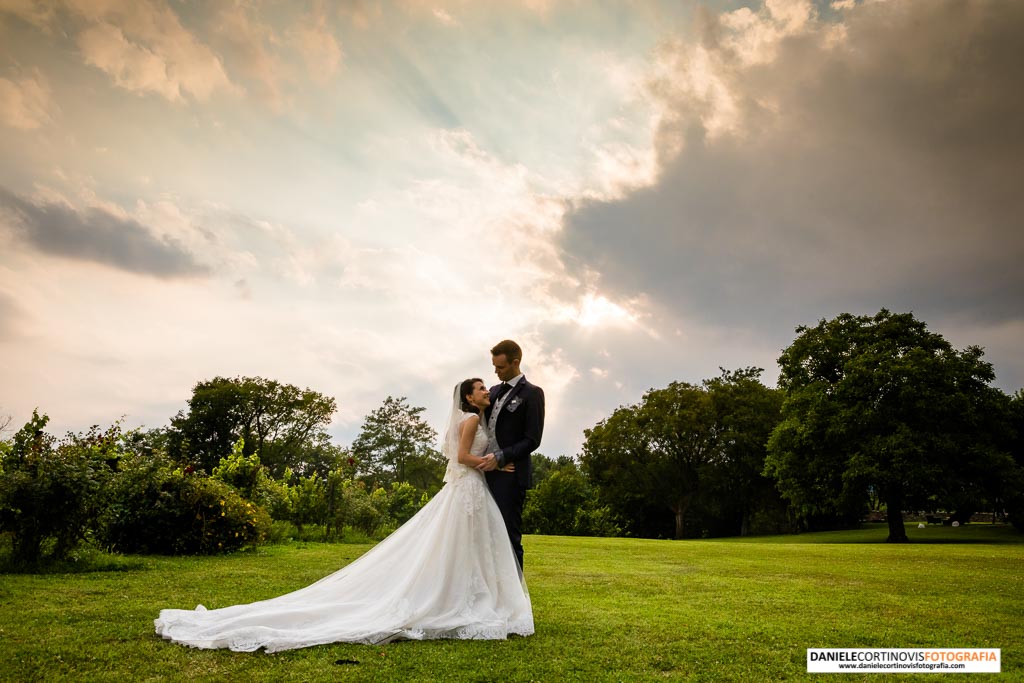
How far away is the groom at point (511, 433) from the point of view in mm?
6742

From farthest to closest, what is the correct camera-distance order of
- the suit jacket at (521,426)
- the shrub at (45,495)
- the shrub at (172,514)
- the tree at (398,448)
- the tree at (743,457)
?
the tree at (398,448) < the tree at (743,457) < the shrub at (172,514) < the shrub at (45,495) < the suit jacket at (521,426)

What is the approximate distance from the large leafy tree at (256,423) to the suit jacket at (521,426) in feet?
167

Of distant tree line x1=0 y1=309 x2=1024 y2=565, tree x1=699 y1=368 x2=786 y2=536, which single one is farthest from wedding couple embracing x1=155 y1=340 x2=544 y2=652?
tree x1=699 y1=368 x2=786 y2=536

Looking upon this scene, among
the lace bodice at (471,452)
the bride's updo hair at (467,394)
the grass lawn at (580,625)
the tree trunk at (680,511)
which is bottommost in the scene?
the tree trunk at (680,511)

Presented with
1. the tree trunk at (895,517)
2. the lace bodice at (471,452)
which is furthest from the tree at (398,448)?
the lace bodice at (471,452)

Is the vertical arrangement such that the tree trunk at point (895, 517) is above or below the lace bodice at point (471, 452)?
below

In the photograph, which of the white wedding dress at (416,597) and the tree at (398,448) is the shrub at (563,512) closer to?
the tree at (398,448)

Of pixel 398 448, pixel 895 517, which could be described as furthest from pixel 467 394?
pixel 398 448

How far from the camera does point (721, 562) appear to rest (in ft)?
48.9

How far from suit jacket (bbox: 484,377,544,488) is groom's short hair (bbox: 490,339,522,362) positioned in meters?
0.30

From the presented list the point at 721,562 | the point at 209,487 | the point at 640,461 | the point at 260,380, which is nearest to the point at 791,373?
the point at 640,461

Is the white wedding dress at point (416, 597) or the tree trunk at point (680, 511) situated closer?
the white wedding dress at point (416, 597)

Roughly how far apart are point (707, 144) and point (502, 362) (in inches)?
806

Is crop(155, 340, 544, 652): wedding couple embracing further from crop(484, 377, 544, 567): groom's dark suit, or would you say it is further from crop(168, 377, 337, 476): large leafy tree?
crop(168, 377, 337, 476): large leafy tree
